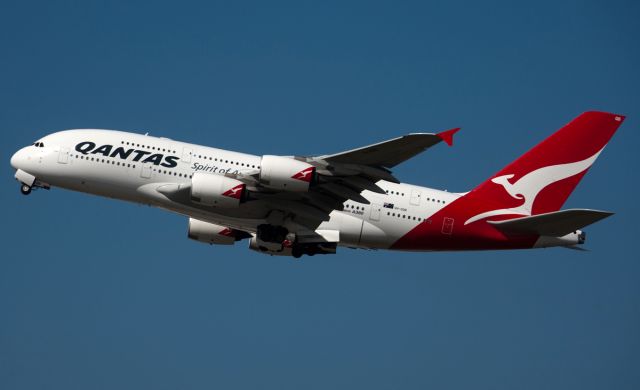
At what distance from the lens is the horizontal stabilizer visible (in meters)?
42.3

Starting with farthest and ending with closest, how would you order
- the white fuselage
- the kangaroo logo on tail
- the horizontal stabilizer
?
the kangaroo logo on tail
the white fuselage
the horizontal stabilizer

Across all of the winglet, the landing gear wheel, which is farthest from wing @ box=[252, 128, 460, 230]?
the landing gear wheel

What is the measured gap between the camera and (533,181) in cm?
4878

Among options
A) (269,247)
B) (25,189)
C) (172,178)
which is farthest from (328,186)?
(25,189)

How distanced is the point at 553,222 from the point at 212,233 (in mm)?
16854

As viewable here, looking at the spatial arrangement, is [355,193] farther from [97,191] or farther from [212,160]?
[97,191]

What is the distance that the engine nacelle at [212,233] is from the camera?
50.0 meters

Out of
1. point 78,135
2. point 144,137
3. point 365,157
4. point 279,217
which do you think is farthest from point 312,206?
point 78,135

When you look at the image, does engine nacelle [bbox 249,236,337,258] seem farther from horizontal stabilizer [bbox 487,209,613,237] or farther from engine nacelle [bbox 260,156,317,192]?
horizontal stabilizer [bbox 487,209,613,237]

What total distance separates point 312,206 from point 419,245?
5559mm

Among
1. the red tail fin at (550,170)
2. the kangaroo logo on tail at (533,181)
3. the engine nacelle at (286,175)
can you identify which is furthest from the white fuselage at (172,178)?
the kangaroo logo on tail at (533,181)

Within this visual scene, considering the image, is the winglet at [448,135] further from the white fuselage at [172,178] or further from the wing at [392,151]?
the white fuselage at [172,178]

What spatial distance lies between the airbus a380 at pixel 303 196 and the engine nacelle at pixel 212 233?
139 cm

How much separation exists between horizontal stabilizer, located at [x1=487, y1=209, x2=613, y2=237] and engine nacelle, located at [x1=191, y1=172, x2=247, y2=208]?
12234mm
